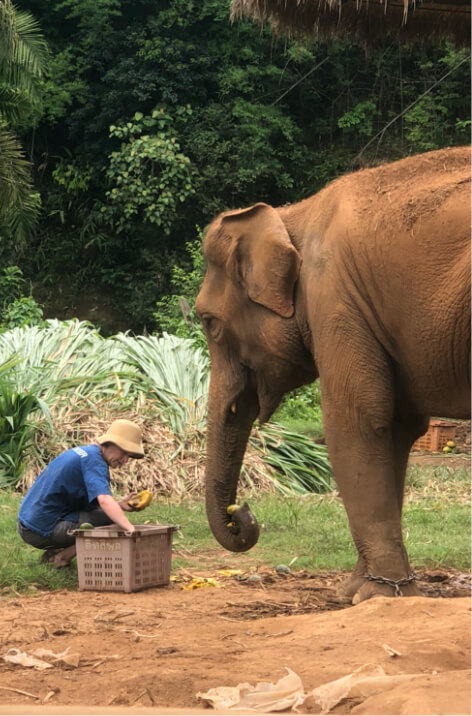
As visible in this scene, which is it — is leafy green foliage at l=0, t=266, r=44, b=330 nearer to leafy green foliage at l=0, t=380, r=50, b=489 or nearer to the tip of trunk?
leafy green foliage at l=0, t=380, r=50, b=489

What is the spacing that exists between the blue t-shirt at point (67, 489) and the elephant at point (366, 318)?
2.56 feet

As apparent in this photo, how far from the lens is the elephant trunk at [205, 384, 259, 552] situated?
22.6ft

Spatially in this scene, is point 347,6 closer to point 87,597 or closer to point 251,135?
point 87,597

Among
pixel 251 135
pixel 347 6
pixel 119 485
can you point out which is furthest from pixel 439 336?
pixel 251 135

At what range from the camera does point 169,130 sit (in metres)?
25.9

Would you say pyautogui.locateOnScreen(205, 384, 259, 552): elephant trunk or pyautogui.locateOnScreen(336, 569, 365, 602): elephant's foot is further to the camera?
Result: pyautogui.locateOnScreen(205, 384, 259, 552): elephant trunk

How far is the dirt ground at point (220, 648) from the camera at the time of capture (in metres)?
3.86

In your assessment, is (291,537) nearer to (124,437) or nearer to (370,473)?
(124,437)

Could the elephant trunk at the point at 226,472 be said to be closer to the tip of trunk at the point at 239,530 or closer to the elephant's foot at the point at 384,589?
the tip of trunk at the point at 239,530

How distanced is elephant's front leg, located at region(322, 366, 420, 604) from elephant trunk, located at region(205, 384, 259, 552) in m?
1.02

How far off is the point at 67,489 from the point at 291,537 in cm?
215

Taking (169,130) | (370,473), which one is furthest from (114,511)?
(169,130)

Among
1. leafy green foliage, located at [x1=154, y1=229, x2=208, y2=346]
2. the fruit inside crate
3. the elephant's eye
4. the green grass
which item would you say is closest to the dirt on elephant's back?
the green grass

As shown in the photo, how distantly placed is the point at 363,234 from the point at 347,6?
10.3ft
